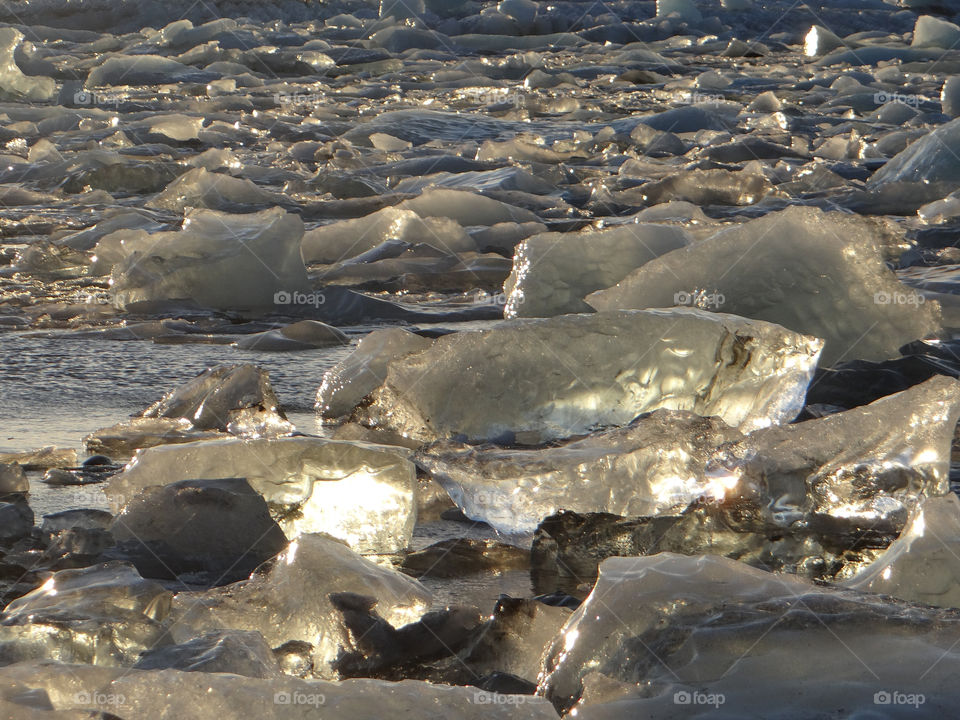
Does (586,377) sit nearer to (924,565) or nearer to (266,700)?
(924,565)

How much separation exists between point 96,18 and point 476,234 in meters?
11.4

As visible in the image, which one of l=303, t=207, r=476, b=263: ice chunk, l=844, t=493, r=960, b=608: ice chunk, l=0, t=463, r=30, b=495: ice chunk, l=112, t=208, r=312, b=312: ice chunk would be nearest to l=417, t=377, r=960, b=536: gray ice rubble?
l=844, t=493, r=960, b=608: ice chunk

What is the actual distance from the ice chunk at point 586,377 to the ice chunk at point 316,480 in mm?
403

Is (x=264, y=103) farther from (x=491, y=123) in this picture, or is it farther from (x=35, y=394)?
(x=35, y=394)

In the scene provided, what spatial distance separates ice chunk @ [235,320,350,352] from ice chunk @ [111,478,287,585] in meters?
1.15

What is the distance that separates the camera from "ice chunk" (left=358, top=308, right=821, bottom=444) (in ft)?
6.96

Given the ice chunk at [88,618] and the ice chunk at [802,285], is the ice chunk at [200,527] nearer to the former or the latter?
the ice chunk at [88,618]

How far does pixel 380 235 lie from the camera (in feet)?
13.1

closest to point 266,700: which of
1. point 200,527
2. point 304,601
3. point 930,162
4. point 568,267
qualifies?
point 304,601

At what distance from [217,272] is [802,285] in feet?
5.11

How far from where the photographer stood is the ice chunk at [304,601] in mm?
1324

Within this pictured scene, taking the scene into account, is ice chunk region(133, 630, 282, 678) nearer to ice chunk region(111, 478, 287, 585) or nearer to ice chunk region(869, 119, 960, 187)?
ice chunk region(111, 478, 287, 585)

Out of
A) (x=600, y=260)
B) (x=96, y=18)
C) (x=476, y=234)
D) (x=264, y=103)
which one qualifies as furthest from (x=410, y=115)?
(x=96, y=18)

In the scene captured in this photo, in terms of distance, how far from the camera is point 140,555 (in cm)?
161
